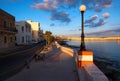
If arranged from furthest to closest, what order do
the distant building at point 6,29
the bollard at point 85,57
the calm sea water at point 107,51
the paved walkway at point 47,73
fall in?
the calm sea water at point 107,51
the distant building at point 6,29
the paved walkway at point 47,73
the bollard at point 85,57

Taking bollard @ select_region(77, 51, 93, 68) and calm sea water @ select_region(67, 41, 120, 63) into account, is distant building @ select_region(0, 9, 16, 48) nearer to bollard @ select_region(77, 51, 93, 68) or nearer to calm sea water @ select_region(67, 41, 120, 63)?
calm sea water @ select_region(67, 41, 120, 63)

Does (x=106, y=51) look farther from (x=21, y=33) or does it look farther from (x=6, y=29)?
(x=6, y=29)

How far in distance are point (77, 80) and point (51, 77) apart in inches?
61.0

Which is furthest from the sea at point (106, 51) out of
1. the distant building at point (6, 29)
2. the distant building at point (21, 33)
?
the distant building at point (6, 29)

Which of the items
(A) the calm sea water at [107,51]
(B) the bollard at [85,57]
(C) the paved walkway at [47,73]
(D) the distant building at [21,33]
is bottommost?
(A) the calm sea water at [107,51]

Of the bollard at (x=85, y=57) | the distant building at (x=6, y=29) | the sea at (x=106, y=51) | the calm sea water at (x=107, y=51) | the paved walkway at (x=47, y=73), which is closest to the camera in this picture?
the bollard at (x=85, y=57)

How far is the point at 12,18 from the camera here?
49531mm

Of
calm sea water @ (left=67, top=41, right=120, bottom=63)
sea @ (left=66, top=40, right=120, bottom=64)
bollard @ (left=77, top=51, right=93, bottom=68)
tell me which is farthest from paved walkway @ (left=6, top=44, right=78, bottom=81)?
calm sea water @ (left=67, top=41, right=120, bottom=63)

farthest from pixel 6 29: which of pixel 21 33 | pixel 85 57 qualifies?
pixel 85 57

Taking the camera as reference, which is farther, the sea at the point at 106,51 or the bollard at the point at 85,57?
the sea at the point at 106,51

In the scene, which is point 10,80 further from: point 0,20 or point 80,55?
point 0,20

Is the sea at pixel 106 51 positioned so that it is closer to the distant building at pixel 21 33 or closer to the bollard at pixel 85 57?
the distant building at pixel 21 33

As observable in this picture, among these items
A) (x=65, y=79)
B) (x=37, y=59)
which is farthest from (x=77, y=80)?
(x=37, y=59)

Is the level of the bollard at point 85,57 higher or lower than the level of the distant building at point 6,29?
lower
